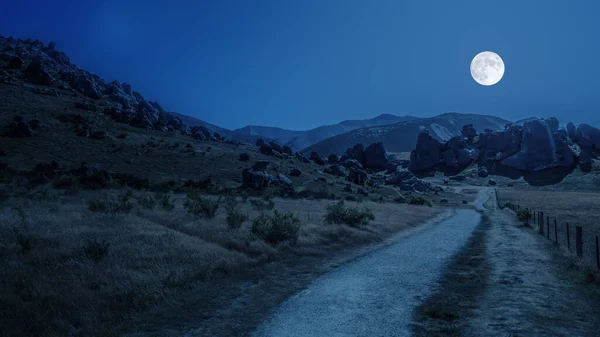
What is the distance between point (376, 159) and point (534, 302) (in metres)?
147

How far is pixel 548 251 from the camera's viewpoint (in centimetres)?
1703

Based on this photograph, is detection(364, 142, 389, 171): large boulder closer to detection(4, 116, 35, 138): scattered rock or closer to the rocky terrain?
the rocky terrain

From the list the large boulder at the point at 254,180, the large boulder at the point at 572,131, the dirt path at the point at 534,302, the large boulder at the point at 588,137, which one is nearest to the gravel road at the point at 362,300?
the dirt path at the point at 534,302

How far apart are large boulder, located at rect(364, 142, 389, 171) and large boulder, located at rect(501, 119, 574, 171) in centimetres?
4805

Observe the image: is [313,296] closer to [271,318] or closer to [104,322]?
[271,318]

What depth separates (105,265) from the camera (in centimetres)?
995

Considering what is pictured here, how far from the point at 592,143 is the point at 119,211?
180 m

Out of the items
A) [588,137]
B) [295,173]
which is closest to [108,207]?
[295,173]

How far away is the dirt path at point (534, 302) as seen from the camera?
7.37m

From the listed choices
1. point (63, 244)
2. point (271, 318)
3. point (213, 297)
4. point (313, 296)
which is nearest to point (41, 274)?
point (63, 244)

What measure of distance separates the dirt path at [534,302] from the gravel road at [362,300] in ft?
5.04

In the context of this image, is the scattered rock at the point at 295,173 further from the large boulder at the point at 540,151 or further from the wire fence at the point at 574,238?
the large boulder at the point at 540,151

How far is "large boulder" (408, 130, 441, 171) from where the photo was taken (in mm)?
166375

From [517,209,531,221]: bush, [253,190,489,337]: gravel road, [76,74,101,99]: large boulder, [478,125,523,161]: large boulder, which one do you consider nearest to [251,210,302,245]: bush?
[253,190,489,337]: gravel road
